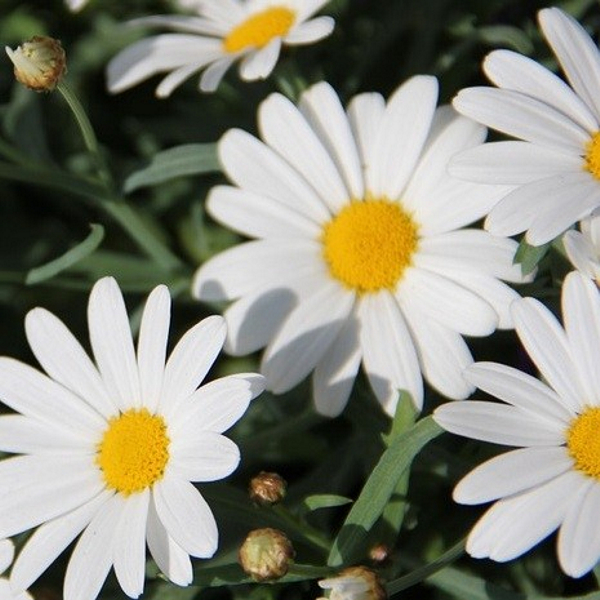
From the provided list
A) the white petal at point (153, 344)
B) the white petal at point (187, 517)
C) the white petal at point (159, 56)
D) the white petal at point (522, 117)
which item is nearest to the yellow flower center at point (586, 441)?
the white petal at point (522, 117)

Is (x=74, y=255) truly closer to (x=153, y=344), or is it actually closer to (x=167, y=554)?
(x=153, y=344)

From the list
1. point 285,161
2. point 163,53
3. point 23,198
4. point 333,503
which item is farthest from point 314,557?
point 23,198

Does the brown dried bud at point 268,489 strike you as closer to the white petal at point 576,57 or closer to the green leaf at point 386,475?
the green leaf at point 386,475

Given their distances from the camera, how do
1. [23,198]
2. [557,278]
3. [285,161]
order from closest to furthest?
[557,278]
[285,161]
[23,198]

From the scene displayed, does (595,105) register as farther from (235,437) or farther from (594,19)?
(235,437)

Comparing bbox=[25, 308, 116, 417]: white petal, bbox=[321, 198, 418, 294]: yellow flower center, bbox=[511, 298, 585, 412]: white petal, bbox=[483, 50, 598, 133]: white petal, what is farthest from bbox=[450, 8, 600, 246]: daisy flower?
bbox=[25, 308, 116, 417]: white petal

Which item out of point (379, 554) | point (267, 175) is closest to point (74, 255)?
point (267, 175)
